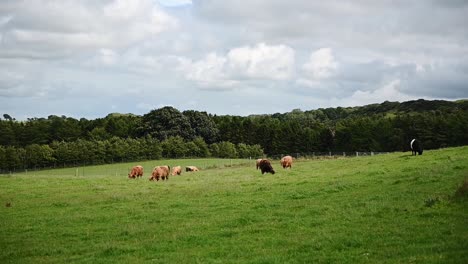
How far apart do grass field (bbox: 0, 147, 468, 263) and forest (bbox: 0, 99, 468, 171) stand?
252 ft

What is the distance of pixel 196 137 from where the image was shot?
12050 centimetres

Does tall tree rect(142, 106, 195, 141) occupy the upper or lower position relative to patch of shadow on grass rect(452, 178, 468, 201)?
upper

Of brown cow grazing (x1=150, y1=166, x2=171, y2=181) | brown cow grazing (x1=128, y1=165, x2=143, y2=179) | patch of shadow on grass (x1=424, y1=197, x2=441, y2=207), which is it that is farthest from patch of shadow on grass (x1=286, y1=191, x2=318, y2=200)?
brown cow grazing (x1=128, y1=165, x2=143, y2=179)

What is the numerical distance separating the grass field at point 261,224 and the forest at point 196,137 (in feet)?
252

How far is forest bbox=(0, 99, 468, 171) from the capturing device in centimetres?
10050

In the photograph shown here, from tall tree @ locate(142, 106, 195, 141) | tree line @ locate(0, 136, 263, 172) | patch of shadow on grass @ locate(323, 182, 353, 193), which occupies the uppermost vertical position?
tall tree @ locate(142, 106, 195, 141)

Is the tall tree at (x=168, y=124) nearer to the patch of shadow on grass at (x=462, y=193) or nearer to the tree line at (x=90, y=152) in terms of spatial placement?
the tree line at (x=90, y=152)

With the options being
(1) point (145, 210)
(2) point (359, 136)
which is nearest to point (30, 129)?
(2) point (359, 136)

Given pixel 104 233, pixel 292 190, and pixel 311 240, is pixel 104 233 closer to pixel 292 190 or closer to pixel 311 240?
pixel 311 240

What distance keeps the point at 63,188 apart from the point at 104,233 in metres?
19.0

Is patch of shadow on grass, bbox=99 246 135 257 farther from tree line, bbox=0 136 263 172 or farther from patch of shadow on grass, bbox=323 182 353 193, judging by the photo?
tree line, bbox=0 136 263 172

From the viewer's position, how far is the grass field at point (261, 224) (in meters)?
12.2

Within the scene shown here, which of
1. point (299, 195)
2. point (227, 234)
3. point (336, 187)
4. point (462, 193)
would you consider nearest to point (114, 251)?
point (227, 234)

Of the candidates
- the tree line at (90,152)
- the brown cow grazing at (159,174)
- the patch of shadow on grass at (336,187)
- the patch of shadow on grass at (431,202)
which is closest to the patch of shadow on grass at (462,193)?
the patch of shadow on grass at (431,202)
